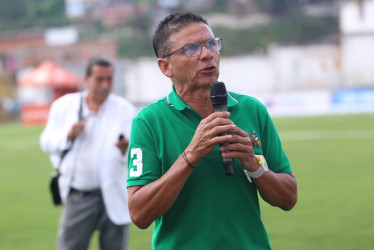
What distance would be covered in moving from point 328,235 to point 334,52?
4841 cm

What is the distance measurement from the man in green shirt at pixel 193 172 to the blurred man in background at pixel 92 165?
2869 mm

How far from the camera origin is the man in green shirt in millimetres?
3438

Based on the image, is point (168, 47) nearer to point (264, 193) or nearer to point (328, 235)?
point (264, 193)

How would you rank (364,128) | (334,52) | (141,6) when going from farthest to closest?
1. (141,6)
2. (334,52)
3. (364,128)

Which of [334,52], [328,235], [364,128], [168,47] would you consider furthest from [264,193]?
[334,52]

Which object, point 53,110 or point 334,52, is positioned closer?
point 53,110

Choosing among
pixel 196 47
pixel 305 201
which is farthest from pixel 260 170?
pixel 305 201

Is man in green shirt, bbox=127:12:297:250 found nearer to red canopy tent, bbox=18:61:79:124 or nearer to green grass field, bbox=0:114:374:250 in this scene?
green grass field, bbox=0:114:374:250

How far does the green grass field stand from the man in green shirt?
570 centimetres

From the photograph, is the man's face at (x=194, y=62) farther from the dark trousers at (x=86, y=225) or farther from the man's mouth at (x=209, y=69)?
the dark trousers at (x=86, y=225)

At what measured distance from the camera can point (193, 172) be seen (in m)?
3.48

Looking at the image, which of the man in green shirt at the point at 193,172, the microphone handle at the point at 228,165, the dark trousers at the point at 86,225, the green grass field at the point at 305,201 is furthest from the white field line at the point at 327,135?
the microphone handle at the point at 228,165

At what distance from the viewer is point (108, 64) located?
22.2 feet

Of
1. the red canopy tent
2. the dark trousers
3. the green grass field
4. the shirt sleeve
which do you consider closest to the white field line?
the green grass field
